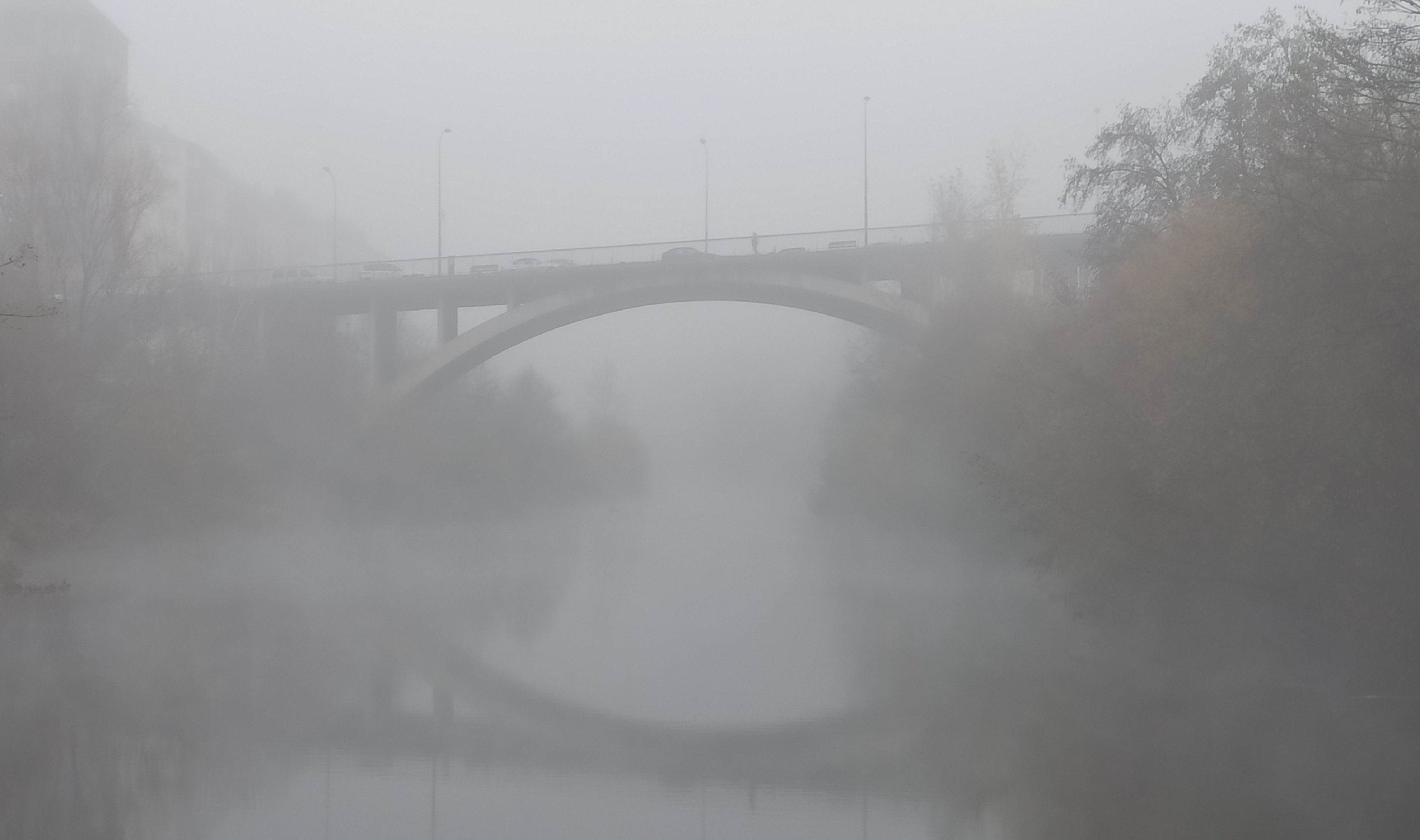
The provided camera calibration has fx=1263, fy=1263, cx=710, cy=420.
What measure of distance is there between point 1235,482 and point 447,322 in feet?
109

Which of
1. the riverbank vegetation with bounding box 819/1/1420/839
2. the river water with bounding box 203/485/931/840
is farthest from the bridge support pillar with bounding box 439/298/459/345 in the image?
the riverbank vegetation with bounding box 819/1/1420/839

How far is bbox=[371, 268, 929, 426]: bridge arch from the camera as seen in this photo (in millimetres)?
36594

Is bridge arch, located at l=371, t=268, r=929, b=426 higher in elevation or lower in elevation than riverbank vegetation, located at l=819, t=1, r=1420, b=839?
higher

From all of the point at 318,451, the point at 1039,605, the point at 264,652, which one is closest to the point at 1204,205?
the point at 1039,605

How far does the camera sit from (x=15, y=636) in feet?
51.4

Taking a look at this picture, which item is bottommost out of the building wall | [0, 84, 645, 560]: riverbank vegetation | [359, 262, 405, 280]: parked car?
[0, 84, 645, 560]: riverbank vegetation

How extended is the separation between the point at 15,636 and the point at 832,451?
3149 centimetres

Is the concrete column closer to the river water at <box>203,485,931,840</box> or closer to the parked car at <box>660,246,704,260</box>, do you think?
the parked car at <box>660,246,704,260</box>

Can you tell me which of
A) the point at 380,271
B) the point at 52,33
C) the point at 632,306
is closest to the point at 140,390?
the point at 380,271

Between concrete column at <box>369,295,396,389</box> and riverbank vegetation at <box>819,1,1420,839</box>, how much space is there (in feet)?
92.7

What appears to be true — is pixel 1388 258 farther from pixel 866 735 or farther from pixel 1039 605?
pixel 1039 605

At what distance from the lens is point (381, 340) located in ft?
144

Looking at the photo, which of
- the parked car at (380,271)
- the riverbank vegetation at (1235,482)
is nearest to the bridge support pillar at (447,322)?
the parked car at (380,271)

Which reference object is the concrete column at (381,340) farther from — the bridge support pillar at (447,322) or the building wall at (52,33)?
the building wall at (52,33)
